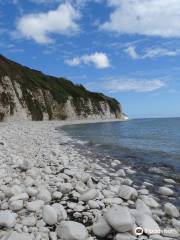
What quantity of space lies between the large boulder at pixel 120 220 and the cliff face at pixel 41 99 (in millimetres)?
54432

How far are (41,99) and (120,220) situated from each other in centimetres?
7978

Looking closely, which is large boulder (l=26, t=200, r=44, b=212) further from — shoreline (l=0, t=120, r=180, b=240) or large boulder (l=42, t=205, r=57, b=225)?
large boulder (l=42, t=205, r=57, b=225)

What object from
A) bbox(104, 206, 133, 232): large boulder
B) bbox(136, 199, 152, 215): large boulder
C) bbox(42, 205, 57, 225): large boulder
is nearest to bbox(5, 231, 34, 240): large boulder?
bbox(42, 205, 57, 225): large boulder

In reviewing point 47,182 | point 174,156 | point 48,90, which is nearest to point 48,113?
point 48,90

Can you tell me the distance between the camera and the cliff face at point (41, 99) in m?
65.0

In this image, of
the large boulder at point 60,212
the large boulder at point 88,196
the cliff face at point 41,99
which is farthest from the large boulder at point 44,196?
the cliff face at point 41,99

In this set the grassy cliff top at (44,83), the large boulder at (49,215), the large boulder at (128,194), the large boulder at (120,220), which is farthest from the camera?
the grassy cliff top at (44,83)

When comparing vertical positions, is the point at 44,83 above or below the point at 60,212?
above

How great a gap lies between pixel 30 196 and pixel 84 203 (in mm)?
1359

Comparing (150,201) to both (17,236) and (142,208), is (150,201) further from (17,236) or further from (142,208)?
(17,236)

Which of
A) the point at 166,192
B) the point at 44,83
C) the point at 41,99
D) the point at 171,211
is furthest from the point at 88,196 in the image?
the point at 44,83

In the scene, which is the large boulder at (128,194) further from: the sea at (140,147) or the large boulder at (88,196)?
the sea at (140,147)

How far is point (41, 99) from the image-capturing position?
84.2 meters

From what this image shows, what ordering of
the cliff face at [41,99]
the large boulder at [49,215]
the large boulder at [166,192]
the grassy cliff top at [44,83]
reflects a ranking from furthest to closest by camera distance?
the grassy cliff top at [44,83] → the cliff face at [41,99] → the large boulder at [166,192] → the large boulder at [49,215]
